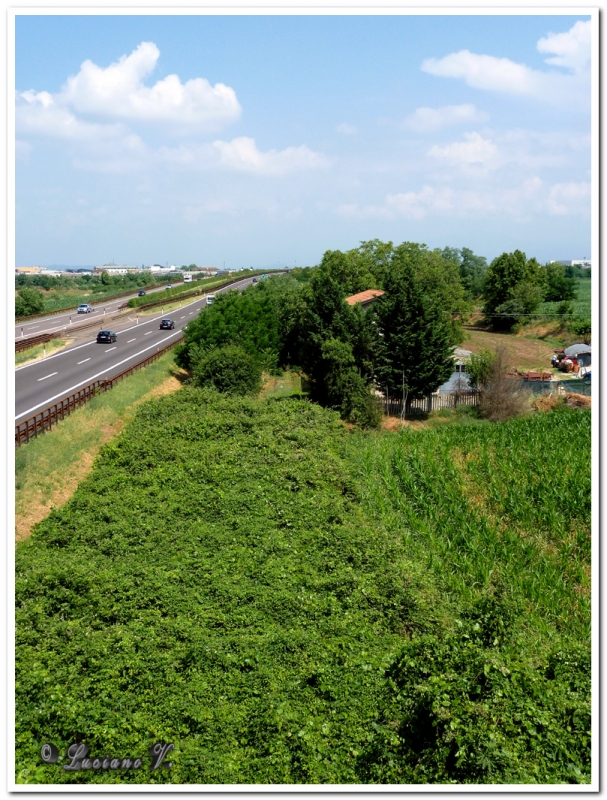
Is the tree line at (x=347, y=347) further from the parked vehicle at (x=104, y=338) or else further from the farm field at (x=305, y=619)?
the parked vehicle at (x=104, y=338)

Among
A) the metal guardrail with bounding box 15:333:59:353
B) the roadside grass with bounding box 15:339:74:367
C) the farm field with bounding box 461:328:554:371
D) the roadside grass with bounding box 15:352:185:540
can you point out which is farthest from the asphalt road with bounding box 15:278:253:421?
the farm field with bounding box 461:328:554:371

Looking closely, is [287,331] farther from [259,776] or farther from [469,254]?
[469,254]

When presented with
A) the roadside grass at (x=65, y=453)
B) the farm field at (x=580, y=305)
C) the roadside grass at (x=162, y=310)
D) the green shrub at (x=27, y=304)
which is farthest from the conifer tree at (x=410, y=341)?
the green shrub at (x=27, y=304)

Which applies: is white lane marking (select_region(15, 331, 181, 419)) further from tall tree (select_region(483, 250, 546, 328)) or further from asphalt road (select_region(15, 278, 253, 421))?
tall tree (select_region(483, 250, 546, 328))

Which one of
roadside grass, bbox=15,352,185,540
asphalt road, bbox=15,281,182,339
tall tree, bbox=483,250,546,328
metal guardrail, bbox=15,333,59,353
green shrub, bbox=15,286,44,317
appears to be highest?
tall tree, bbox=483,250,546,328

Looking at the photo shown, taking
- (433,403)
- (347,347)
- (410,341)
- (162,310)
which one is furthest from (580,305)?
(347,347)

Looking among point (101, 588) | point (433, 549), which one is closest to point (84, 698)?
point (101, 588)
